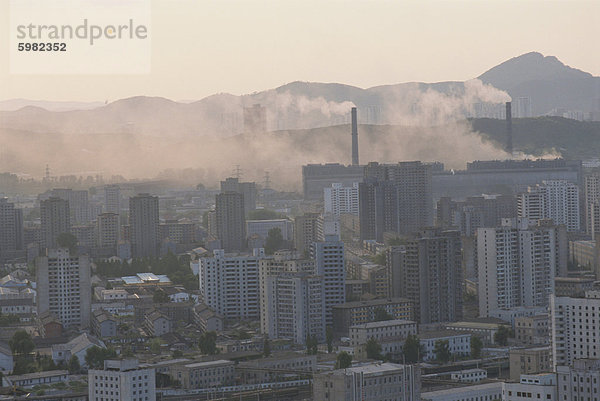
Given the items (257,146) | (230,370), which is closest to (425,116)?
(257,146)

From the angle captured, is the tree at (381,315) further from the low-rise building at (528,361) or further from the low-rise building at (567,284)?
the low-rise building at (528,361)

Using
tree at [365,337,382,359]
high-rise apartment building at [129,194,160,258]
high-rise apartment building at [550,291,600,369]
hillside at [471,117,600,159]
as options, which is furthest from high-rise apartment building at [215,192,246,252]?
hillside at [471,117,600,159]

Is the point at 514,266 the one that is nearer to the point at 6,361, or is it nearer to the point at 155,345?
the point at 155,345

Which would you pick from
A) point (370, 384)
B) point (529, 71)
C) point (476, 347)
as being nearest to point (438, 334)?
point (476, 347)

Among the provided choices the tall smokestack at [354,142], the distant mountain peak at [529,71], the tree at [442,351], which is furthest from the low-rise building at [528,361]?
the distant mountain peak at [529,71]

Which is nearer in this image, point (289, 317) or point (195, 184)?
point (289, 317)

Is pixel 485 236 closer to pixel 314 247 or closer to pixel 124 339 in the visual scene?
pixel 314 247

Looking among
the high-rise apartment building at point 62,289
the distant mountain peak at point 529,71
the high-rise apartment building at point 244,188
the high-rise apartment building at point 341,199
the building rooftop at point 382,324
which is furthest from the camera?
the distant mountain peak at point 529,71
